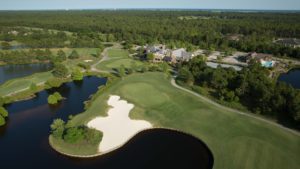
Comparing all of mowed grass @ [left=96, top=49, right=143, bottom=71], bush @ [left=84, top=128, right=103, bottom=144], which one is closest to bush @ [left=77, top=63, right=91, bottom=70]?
mowed grass @ [left=96, top=49, right=143, bottom=71]

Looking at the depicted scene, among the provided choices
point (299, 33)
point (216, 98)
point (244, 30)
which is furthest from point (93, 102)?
point (299, 33)

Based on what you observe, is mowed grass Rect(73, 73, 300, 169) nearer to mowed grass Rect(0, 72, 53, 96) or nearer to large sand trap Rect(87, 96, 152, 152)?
large sand trap Rect(87, 96, 152, 152)

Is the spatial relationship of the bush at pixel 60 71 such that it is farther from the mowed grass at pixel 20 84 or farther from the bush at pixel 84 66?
the bush at pixel 84 66

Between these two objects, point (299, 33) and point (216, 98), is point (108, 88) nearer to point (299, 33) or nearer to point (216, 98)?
point (216, 98)

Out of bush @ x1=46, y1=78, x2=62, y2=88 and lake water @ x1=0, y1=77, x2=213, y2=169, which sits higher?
bush @ x1=46, y1=78, x2=62, y2=88

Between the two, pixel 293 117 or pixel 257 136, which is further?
pixel 293 117

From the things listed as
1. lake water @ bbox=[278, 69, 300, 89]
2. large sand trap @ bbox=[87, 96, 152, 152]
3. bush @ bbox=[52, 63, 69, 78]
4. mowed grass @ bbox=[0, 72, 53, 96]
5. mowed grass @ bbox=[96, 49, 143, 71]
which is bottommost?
lake water @ bbox=[278, 69, 300, 89]

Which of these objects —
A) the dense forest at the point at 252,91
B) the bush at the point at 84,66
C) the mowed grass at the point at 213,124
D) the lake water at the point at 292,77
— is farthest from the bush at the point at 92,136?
the lake water at the point at 292,77

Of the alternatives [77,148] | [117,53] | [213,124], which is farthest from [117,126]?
[117,53]
